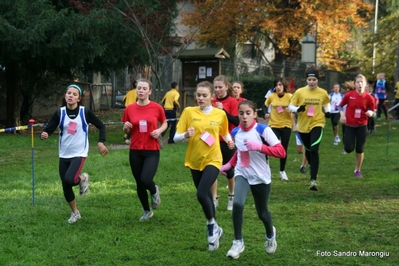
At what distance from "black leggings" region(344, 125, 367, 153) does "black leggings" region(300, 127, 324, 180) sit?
4.37 ft

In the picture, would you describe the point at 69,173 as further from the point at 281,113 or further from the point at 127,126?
the point at 281,113

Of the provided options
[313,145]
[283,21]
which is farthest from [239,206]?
[283,21]

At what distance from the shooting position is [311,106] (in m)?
11.3

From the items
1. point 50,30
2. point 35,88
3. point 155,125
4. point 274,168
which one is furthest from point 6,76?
point 155,125

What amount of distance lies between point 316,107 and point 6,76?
48.5ft

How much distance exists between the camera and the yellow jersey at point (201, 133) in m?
7.70

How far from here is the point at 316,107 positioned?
11.3 meters

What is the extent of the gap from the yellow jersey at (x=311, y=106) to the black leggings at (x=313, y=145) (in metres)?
0.09

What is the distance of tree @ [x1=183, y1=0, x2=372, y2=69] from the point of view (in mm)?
34156

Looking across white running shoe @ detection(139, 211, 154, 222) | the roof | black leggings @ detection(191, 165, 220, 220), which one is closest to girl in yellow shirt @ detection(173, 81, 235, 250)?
black leggings @ detection(191, 165, 220, 220)

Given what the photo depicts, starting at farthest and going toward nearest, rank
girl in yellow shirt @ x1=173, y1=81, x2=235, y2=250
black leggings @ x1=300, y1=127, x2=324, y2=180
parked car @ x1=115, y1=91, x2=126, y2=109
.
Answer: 1. parked car @ x1=115, y1=91, x2=126, y2=109
2. black leggings @ x1=300, y1=127, x2=324, y2=180
3. girl in yellow shirt @ x1=173, y1=81, x2=235, y2=250

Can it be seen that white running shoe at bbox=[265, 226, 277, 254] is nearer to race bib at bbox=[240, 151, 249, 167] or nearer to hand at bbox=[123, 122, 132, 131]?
race bib at bbox=[240, 151, 249, 167]

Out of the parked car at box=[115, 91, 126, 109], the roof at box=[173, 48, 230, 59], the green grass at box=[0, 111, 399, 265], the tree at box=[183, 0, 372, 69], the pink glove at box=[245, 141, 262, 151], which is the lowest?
the green grass at box=[0, 111, 399, 265]

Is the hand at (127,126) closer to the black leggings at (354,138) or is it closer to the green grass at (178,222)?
the green grass at (178,222)
